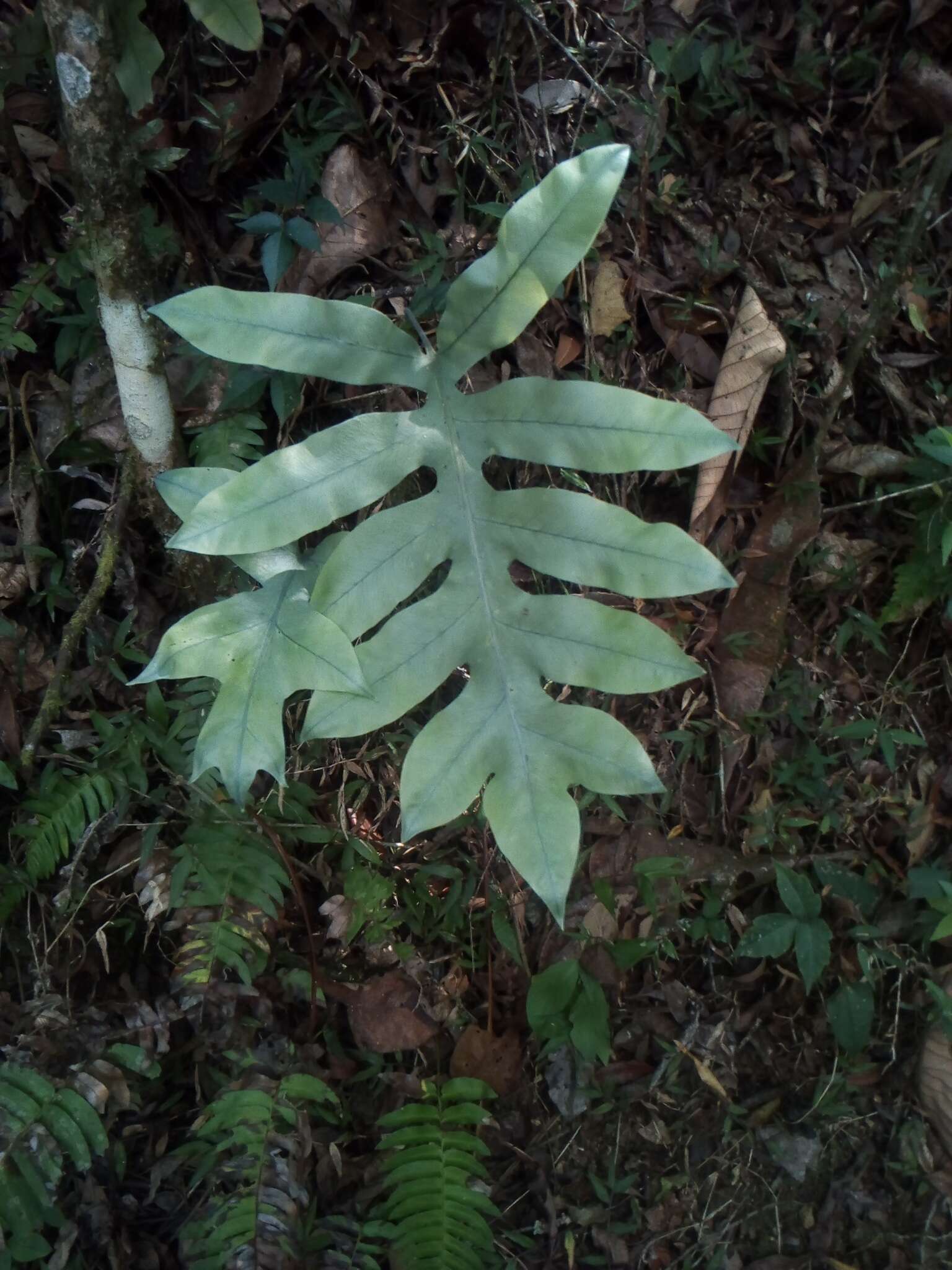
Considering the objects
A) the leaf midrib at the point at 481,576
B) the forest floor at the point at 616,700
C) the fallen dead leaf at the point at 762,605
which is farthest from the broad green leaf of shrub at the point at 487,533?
the fallen dead leaf at the point at 762,605

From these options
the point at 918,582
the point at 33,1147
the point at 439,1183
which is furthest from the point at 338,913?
the point at 918,582

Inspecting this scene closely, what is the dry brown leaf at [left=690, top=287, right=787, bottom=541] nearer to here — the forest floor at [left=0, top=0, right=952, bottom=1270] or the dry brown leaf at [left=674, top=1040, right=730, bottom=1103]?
the forest floor at [left=0, top=0, right=952, bottom=1270]

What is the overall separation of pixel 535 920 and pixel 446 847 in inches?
11.4

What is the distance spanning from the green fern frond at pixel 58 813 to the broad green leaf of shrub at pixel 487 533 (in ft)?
2.08

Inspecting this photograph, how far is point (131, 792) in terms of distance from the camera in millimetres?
2037

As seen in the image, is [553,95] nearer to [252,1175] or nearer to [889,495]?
[889,495]

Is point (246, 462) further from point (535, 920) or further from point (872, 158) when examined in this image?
point (872, 158)

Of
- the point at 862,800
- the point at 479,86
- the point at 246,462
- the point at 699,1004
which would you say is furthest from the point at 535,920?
the point at 479,86

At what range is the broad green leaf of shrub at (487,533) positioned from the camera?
139 cm

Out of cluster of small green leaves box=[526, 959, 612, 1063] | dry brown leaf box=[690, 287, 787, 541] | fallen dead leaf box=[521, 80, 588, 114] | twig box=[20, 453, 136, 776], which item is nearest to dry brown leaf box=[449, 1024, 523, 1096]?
cluster of small green leaves box=[526, 959, 612, 1063]

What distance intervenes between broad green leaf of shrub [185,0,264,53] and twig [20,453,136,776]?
0.81 metres

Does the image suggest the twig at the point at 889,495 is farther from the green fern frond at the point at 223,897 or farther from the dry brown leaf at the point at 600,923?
the green fern frond at the point at 223,897

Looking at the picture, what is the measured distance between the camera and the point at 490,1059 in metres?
2.23

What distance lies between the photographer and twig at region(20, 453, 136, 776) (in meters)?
1.95
